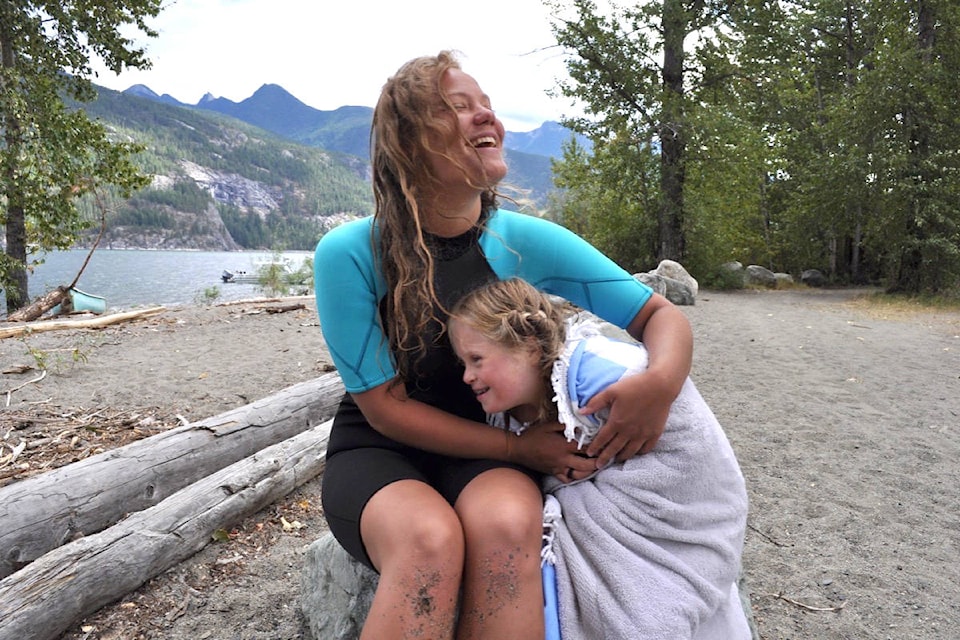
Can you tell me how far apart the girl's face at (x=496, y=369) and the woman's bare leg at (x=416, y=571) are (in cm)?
34

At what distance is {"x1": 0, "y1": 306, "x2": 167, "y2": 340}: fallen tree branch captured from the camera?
8.12 meters

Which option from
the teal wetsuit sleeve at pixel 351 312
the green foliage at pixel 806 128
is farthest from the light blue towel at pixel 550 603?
the green foliage at pixel 806 128

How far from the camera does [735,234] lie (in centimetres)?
1864

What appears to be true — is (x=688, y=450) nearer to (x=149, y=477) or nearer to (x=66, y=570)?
(x=66, y=570)

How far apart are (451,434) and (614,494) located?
1.46 feet

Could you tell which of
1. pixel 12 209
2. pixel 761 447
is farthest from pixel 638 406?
pixel 12 209

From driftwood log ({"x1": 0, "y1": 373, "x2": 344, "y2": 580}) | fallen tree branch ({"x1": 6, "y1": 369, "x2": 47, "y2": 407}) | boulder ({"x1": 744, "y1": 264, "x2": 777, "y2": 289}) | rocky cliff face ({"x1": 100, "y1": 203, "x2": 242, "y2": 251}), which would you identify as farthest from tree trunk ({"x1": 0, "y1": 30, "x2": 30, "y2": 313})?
rocky cliff face ({"x1": 100, "y1": 203, "x2": 242, "y2": 251})

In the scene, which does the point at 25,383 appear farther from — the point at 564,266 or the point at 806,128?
the point at 806,128

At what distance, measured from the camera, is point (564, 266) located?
6.83 ft

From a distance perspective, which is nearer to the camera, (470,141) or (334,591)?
(470,141)

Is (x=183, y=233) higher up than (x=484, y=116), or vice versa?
(x=484, y=116)

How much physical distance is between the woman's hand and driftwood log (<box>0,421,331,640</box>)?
→ 6.36 feet

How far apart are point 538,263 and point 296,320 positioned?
26.9 ft

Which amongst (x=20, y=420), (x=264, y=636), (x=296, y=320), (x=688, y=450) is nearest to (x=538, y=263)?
(x=688, y=450)
